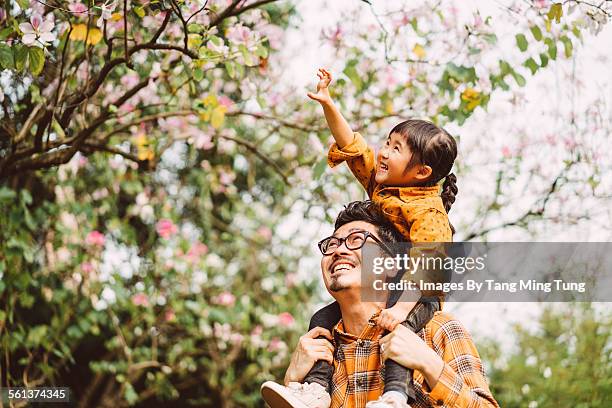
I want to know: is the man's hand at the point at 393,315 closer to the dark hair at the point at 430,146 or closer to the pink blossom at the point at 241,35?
the dark hair at the point at 430,146

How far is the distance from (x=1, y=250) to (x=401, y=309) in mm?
3020

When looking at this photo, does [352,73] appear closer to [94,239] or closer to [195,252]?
[94,239]

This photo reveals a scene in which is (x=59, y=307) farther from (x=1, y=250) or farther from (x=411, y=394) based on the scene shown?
(x=411, y=394)

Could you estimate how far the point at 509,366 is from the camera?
7.57 meters

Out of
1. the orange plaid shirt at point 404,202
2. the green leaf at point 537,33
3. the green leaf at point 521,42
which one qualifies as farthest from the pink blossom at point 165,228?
the orange plaid shirt at point 404,202

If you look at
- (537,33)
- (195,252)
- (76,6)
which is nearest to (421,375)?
(76,6)

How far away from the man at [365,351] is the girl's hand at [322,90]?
0.30 meters

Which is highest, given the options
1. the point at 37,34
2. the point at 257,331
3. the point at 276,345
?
the point at 37,34

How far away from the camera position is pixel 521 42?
398cm

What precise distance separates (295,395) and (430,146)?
2.42ft

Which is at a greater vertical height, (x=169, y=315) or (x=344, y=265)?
(x=169, y=315)

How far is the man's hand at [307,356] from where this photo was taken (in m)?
2.36

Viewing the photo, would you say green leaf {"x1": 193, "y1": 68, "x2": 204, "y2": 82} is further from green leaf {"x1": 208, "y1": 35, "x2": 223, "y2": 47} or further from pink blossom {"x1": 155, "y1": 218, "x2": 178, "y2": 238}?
pink blossom {"x1": 155, "y1": 218, "x2": 178, "y2": 238}

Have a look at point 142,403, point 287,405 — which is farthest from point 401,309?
point 142,403
